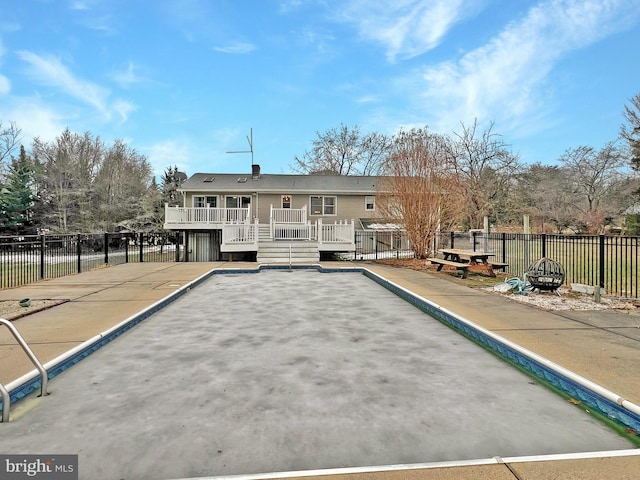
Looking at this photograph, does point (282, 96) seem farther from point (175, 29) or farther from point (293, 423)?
point (293, 423)

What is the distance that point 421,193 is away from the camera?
1361cm

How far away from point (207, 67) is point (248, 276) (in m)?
11.7

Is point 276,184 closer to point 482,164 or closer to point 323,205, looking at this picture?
point 323,205

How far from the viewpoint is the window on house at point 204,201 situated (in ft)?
71.0

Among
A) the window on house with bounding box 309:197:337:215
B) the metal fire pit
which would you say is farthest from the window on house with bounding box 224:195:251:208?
the metal fire pit

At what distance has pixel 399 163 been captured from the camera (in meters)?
14.2

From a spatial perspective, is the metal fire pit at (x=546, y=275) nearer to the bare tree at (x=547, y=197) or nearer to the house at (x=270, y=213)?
the house at (x=270, y=213)

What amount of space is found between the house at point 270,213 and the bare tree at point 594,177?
19.6 metres

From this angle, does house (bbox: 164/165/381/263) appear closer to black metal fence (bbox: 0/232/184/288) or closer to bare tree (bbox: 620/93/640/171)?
black metal fence (bbox: 0/232/184/288)

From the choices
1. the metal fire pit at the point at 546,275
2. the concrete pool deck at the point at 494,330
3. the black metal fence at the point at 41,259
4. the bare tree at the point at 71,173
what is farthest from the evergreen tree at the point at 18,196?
the metal fire pit at the point at 546,275

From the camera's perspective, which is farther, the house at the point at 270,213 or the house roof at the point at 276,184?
the house roof at the point at 276,184

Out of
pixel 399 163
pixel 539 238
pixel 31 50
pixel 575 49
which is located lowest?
pixel 539 238

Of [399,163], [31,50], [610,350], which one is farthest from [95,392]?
[31,50]

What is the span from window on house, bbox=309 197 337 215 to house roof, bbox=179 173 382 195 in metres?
0.68
